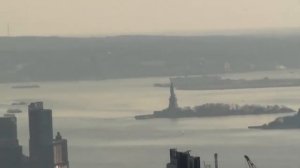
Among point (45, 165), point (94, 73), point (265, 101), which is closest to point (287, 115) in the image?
point (265, 101)

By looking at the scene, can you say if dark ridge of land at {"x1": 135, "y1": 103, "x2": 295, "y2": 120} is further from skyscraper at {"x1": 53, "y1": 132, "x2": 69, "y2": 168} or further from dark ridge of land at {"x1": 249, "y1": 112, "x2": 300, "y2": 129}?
skyscraper at {"x1": 53, "y1": 132, "x2": 69, "y2": 168}

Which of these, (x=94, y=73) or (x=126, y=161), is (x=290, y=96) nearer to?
(x=94, y=73)

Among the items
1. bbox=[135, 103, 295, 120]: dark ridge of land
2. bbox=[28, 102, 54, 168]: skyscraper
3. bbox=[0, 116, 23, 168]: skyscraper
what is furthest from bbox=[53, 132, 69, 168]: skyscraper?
bbox=[135, 103, 295, 120]: dark ridge of land

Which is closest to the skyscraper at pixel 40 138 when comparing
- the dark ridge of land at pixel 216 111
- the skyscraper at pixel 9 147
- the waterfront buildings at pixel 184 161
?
the skyscraper at pixel 9 147

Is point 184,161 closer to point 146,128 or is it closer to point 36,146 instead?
point 36,146

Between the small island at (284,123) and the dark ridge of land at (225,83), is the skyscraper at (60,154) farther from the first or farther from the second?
the dark ridge of land at (225,83)

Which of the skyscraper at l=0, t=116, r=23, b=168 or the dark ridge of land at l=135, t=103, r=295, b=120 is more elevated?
the dark ridge of land at l=135, t=103, r=295, b=120
